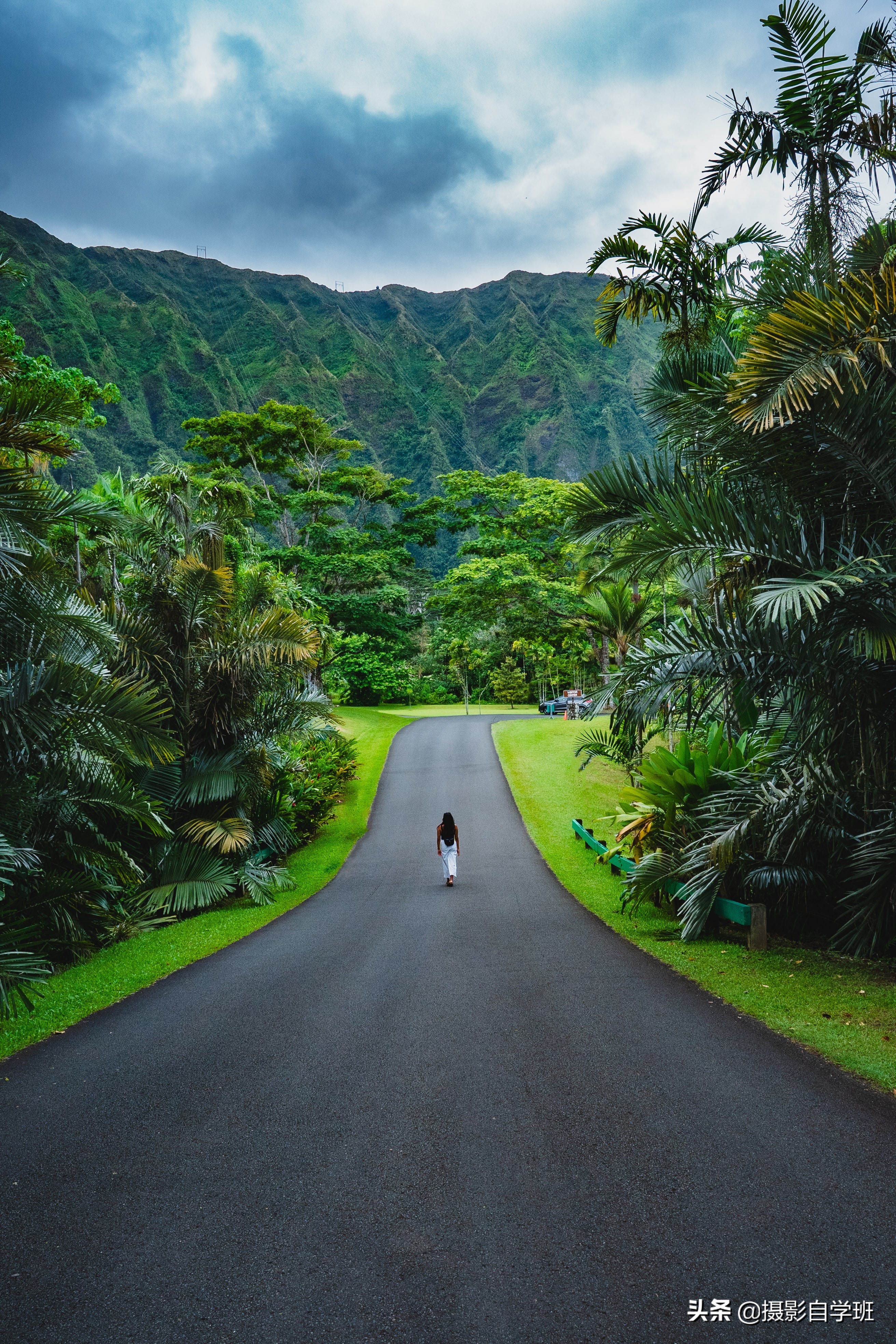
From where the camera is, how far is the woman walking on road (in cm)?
1249

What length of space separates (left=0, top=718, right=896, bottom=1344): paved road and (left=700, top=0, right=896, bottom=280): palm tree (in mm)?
7231

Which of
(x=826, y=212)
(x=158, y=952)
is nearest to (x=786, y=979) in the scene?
(x=158, y=952)

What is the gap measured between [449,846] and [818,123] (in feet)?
34.0

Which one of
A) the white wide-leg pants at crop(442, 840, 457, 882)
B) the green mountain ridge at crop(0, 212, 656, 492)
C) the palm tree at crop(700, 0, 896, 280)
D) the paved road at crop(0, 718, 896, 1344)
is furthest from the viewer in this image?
the green mountain ridge at crop(0, 212, 656, 492)

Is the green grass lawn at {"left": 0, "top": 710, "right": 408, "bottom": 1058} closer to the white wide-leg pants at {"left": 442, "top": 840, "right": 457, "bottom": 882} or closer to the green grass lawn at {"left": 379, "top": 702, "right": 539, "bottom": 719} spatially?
the white wide-leg pants at {"left": 442, "top": 840, "right": 457, "bottom": 882}

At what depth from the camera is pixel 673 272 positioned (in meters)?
8.34

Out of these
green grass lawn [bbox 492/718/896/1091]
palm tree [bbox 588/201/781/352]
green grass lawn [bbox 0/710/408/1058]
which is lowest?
green grass lawn [bbox 0/710/408/1058]

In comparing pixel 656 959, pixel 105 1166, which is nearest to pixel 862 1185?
pixel 105 1166

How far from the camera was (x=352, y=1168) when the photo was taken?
11.8 feet

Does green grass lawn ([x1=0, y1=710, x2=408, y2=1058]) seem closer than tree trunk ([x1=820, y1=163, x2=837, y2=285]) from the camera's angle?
Yes

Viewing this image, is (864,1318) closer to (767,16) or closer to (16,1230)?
(16,1230)

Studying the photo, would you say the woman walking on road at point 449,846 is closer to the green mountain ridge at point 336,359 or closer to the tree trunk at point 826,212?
the tree trunk at point 826,212

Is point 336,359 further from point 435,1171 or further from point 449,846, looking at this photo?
point 435,1171

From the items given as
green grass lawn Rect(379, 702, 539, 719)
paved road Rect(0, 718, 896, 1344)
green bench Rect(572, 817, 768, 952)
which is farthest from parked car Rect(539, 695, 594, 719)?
paved road Rect(0, 718, 896, 1344)
